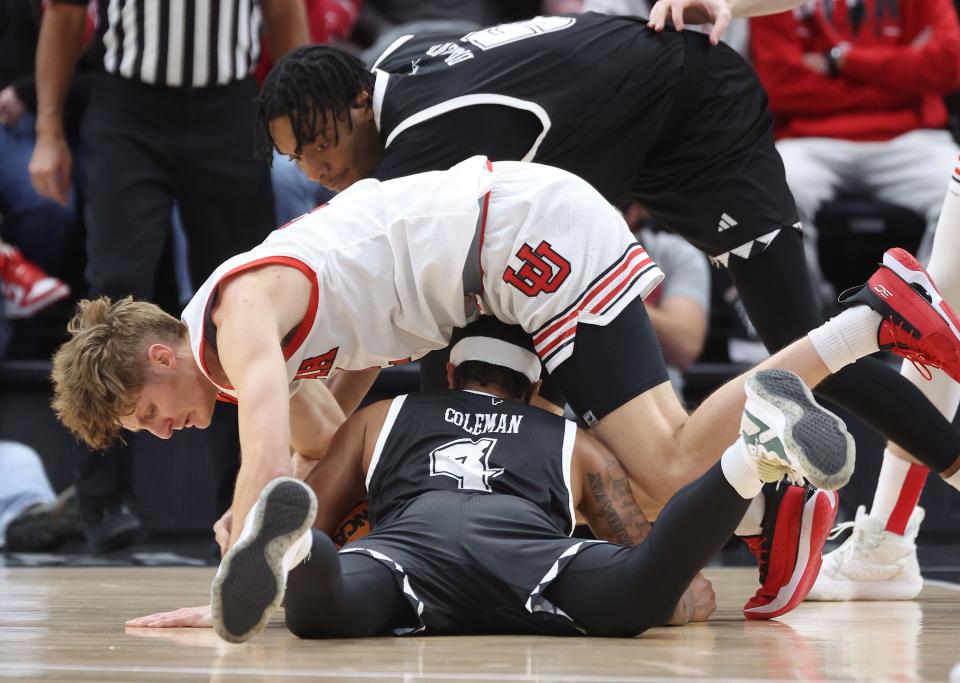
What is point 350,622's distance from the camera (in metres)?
1.92

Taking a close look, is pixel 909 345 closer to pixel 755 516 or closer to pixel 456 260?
pixel 755 516

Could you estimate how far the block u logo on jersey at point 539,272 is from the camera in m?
2.32

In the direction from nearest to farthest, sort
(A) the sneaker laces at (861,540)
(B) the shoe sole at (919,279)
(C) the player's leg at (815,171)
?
1. (B) the shoe sole at (919,279)
2. (A) the sneaker laces at (861,540)
3. (C) the player's leg at (815,171)

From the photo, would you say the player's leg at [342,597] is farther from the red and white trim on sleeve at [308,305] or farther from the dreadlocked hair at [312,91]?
the dreadlocked hair at [312,91]

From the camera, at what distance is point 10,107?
13.9 feet

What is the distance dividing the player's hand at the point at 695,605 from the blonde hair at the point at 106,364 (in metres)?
0.95

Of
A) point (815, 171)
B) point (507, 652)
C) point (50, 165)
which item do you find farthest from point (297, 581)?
point (815, 171)

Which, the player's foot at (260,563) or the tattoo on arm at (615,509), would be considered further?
the tattoo on arm at (615,509)

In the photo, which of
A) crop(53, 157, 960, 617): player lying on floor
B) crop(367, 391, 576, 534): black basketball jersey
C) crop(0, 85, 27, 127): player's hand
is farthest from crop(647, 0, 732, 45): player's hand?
crop(0, 85, 27, 127): player's hand

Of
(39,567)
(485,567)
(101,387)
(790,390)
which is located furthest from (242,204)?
(790,390)

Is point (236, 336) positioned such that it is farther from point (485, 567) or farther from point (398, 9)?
point (398, 9)

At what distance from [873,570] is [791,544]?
22.3 inches

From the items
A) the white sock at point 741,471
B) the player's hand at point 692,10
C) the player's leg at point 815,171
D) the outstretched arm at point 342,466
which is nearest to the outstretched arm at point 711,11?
the player's hand at point 692,10

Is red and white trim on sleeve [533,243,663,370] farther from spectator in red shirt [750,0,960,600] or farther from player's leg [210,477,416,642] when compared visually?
spectator in red shirt [750,0,960,600]
